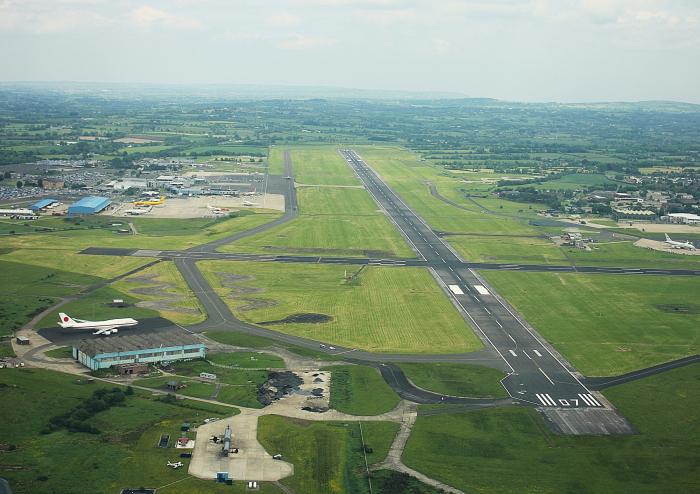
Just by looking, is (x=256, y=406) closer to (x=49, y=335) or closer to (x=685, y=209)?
(x=49, y=335)

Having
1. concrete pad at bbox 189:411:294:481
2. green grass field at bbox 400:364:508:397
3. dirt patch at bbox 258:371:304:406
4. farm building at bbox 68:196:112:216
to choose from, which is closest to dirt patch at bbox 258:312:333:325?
dirt patch at bbox 258:371:304:406

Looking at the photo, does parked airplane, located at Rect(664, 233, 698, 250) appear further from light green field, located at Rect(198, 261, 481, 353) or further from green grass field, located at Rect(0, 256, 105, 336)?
green grass field, located at Rect(0, 256, 105, 336)

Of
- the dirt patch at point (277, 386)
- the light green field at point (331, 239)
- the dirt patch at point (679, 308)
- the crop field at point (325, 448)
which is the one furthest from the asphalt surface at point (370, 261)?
the crop field at point (325, 448)

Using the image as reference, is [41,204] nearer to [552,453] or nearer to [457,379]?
[457,379]

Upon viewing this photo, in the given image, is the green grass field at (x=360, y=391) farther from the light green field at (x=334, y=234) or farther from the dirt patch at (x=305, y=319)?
the light green field at (x=334, y=234)

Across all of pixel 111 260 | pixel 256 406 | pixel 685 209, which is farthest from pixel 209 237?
pixel 685 209

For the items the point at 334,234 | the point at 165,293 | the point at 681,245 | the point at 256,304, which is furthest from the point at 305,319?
the point at 681,245

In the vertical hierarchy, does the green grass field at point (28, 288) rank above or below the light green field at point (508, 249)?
above
